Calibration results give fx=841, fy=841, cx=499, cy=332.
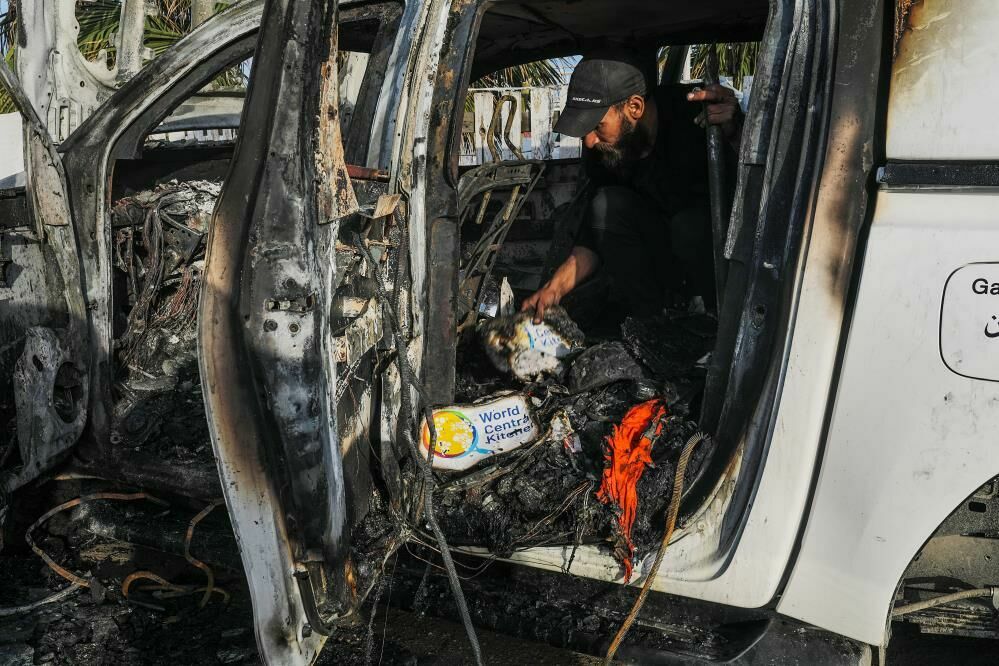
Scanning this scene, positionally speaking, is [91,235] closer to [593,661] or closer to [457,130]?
[457,130]

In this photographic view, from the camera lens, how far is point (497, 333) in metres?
2.95

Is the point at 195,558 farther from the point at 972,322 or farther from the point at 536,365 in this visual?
the point at 972,322

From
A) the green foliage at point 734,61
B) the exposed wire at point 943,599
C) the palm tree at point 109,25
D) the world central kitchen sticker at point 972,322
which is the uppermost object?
the palm tree at point 109,25

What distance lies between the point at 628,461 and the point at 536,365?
0.72 m

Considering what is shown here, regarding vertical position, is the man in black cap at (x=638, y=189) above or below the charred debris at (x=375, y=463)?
above

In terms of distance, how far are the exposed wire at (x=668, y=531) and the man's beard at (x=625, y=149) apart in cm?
163

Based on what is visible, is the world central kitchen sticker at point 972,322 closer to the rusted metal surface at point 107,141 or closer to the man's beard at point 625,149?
the man's beard at point 625,149

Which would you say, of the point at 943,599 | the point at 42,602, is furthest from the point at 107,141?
the point at 943,599

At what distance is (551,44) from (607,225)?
2.58 feet

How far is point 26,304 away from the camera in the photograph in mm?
2885

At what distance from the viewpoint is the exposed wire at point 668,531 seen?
2033 mm

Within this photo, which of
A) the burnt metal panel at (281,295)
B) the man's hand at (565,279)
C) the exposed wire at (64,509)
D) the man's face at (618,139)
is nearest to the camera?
the burnt metal panel at (281,295)

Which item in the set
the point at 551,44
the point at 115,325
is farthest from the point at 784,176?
the point at 115,325

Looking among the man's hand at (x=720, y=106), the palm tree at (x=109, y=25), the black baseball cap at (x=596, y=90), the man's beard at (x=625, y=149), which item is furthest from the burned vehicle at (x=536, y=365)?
the palm tree at (x=109, y=25)
